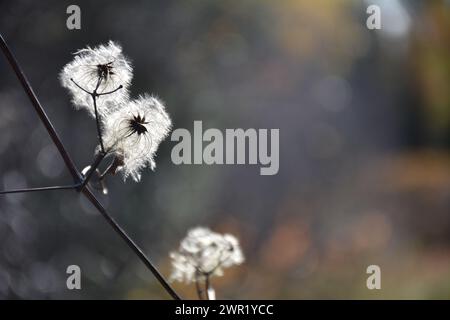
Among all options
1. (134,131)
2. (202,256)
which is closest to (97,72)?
(134,131)

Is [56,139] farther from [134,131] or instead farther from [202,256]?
[202,256]

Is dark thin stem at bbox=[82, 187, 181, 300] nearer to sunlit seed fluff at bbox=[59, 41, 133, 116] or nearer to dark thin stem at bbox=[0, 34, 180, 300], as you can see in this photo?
dark thin stem at bbox=[0, 34, 180, 300]

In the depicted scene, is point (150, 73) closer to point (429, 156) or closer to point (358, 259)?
point (358, 259)

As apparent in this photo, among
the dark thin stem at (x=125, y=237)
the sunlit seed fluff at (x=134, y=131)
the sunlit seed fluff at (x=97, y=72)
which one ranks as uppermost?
the sunlit seed fluff at (x=97, y=72)

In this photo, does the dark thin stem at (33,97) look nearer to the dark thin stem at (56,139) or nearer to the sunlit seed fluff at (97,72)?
the dark thin stem at (56,139)

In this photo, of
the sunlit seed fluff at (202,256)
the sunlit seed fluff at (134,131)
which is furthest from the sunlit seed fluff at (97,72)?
the sunlit seed fluff at (202,256)

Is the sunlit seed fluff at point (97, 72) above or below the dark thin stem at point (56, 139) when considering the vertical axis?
above

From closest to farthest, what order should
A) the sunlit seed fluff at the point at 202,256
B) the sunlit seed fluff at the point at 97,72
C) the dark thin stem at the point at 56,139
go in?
the dark thin stem at the point at 56,139
the sunlit seed fluff at the point at 97,72
the sunlit seed fluff at the point at 202,256
